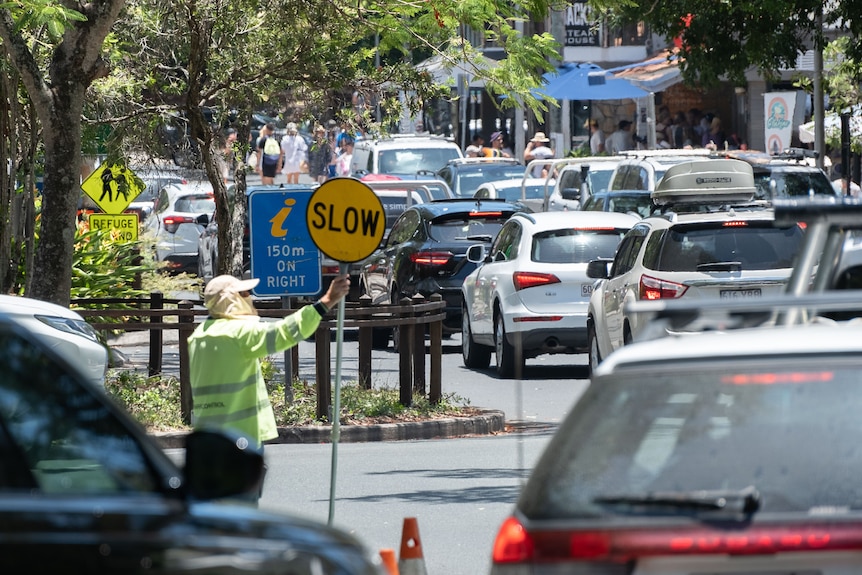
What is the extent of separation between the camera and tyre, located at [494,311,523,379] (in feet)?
59.3

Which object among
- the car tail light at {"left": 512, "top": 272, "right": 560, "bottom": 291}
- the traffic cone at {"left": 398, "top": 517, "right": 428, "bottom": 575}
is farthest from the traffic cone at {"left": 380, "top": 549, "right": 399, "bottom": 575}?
the car tail light at {"left": 512, "top": 272, "right": 560, "bottom": 291}

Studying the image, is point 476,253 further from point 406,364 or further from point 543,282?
point 406,364

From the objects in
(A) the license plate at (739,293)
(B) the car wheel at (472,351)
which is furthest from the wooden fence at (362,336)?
(B) the car wheel at (472,351)

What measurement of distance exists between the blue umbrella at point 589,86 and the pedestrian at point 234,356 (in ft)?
93.1

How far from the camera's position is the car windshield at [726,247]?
14062 millimetres

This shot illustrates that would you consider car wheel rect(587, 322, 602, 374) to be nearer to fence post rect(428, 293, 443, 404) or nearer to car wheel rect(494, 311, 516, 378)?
car wheel rect(494, 311, 516, 378)

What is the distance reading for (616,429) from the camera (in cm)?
456

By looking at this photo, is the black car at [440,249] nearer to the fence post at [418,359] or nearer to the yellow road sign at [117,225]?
the fence post at [418,359]

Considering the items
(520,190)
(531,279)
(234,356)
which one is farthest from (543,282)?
(520,190)

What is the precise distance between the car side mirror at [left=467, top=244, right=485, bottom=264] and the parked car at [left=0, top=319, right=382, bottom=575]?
48.7 ft

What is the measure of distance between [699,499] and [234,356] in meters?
4.16

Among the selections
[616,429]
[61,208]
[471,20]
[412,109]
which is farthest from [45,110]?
[616,429]

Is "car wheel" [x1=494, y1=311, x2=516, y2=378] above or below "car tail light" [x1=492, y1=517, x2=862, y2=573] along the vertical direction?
below

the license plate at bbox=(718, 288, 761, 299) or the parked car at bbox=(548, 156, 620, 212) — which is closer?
the license plate at bbox=(718, 288, 761, 299)
